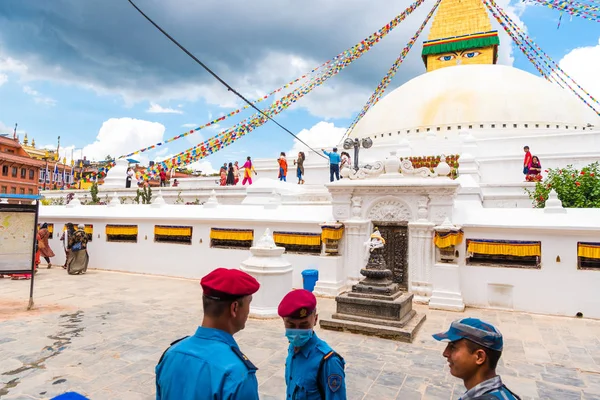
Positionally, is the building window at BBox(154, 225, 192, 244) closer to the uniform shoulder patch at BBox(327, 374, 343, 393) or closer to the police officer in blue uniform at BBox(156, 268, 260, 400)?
the uniform shoulder patch at BBox(327, 374, 343, 393)

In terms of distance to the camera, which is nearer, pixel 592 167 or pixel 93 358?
pixel 93 358

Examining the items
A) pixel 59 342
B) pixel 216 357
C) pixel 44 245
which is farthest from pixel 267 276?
pixel 44 245

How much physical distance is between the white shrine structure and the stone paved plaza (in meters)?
0.73

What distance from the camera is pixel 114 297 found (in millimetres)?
8875

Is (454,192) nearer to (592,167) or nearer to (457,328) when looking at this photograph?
(592,167)

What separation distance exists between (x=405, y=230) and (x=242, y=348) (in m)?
Result: 5.18

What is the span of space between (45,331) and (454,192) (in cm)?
838

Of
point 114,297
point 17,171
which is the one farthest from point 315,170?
point 17,171

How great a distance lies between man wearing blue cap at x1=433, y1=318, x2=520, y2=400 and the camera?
1778mm

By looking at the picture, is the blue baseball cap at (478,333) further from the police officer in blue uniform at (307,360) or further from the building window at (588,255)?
the building window at (588,255)

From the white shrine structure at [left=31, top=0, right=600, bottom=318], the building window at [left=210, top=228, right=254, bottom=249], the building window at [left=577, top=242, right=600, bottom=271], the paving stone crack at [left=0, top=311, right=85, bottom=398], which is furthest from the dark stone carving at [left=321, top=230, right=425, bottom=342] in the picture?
the building window at [left=210, top=228, right=254, bottom=249]

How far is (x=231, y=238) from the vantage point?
36.4 feet

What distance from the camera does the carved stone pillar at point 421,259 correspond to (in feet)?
29.1

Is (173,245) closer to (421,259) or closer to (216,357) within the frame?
(421,259)
